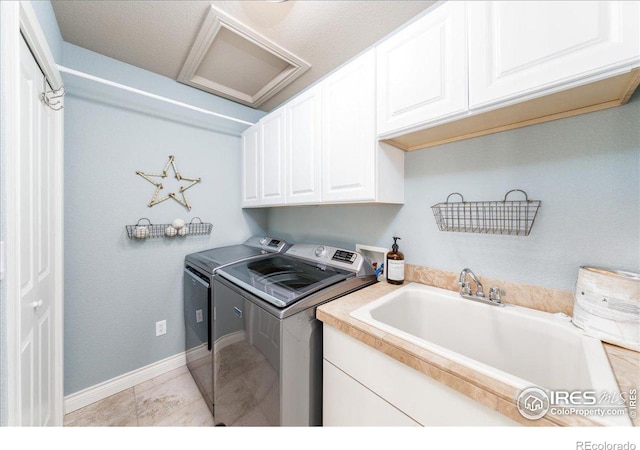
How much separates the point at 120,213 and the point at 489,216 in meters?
2.44

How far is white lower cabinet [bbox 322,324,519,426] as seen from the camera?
668mm

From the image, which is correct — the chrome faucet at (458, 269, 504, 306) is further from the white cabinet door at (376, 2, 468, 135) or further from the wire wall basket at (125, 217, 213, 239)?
the wire wall basket at (125, 217, 213, 239)

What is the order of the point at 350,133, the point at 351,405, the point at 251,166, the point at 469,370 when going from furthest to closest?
the point at 251,166
the point at 350,133
the point at 351,405
the point at 469,370

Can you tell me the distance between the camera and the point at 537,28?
0.77m

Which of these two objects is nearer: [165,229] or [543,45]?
[543,45]

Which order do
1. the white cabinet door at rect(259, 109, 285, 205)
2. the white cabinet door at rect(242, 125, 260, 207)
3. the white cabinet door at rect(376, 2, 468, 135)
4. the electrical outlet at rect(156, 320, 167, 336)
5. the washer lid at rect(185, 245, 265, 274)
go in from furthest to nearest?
the white cabinet door at rect(242, 125, 260, 207)
the electrical outlet at rect(156, 320, 167, 336)
the white cabinet door at rect(259, 109, 285, 205)
the washer lid at rect(185, 245, 265, 274)
the white cabinet door at rect(376, 2, 468, 135)

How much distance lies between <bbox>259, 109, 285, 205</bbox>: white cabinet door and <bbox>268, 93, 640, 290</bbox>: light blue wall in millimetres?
946

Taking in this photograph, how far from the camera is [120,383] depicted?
1.78m

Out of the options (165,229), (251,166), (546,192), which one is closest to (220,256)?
(165,229)

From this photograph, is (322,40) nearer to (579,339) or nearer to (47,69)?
(47,69)

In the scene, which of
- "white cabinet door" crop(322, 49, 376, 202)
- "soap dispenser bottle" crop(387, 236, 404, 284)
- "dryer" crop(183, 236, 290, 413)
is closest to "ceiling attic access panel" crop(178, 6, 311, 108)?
"white cabinet door" crop(322, 49, 376, 202)

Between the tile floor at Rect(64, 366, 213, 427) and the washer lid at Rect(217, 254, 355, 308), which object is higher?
the washer lid at Rect(217, 254, 355, 308)

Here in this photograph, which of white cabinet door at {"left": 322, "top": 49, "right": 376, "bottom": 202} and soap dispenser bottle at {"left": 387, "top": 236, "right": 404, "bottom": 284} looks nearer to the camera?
white cabinet door at {"left": 322, "top": 49, "right": 376, "bottom": 202}

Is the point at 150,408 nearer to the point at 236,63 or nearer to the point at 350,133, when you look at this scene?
the point at 350,133
